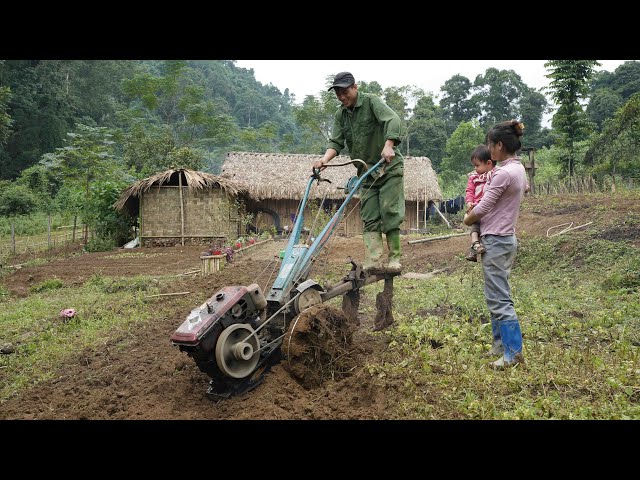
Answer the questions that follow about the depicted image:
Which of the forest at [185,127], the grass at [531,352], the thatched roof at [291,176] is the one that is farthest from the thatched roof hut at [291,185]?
the grass at [531,352]

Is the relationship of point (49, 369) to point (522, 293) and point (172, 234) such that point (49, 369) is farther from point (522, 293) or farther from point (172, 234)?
point (172, 234)

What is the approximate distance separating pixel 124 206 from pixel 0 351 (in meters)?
13.3

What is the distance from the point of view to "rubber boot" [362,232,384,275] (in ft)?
14.9

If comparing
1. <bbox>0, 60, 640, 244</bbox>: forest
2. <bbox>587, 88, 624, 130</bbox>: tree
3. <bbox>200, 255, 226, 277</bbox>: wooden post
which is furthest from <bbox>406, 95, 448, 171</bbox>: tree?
<bbox>200, 255, 226, 277</bbox>: wooden post

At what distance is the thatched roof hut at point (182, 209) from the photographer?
57.3 ft

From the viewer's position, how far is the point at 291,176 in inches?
942

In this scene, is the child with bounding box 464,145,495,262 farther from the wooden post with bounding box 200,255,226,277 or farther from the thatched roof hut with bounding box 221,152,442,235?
the thatched roof hut with bounding box 221,152,442,235

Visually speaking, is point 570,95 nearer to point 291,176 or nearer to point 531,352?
point 291,176

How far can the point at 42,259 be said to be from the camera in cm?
1388

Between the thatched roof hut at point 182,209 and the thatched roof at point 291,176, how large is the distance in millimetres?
4823

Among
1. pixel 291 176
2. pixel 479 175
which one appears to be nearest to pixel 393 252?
pixel 479 175

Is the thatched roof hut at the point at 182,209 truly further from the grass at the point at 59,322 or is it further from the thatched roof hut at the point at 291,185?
the grass at the point at 59,322

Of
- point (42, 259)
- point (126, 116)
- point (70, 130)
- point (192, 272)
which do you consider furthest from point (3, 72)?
point (192, 272)

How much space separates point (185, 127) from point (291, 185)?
75.9ft
